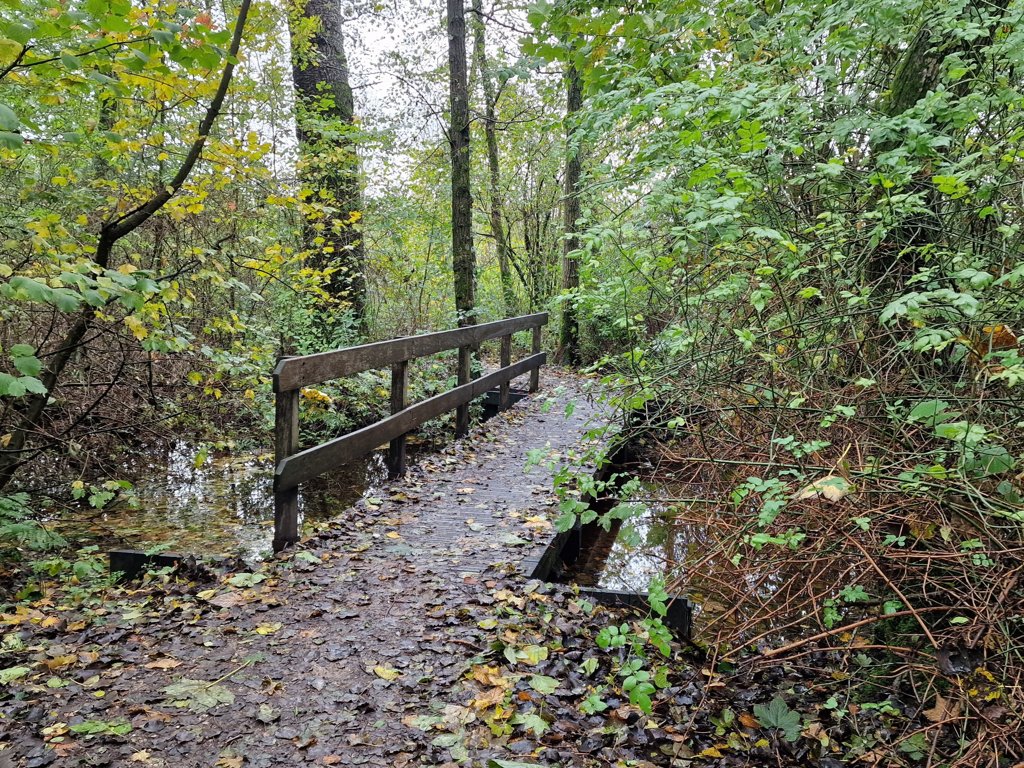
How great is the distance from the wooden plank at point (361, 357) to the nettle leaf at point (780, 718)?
3512 millimetres

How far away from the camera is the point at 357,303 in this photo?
31.4 ft

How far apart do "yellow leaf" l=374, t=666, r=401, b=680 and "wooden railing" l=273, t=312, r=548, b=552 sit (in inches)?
64.7

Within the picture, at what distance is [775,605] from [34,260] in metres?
6.10

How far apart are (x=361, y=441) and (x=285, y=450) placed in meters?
0.91

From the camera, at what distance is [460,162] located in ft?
34.3

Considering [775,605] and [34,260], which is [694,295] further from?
[34,260]

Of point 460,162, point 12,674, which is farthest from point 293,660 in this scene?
point 460,162

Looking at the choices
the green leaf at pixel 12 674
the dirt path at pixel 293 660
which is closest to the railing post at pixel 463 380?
the dirt path at pixel 293 660

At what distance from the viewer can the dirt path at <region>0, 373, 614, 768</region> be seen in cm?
258

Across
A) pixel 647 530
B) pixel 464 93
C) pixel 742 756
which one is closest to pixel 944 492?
pixel 742 756

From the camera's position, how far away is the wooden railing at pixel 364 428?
4.39 metres

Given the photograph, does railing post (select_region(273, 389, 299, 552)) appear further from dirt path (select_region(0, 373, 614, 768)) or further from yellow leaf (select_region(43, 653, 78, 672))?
yellow leaf (select_region(43, 653, 78, 672))

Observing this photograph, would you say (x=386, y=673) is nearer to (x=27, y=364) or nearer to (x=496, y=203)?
(x=27, y=364)

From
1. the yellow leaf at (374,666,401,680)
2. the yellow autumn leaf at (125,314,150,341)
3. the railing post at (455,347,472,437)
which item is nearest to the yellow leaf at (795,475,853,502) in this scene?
the yellow leaf at (374,666,401,680)
